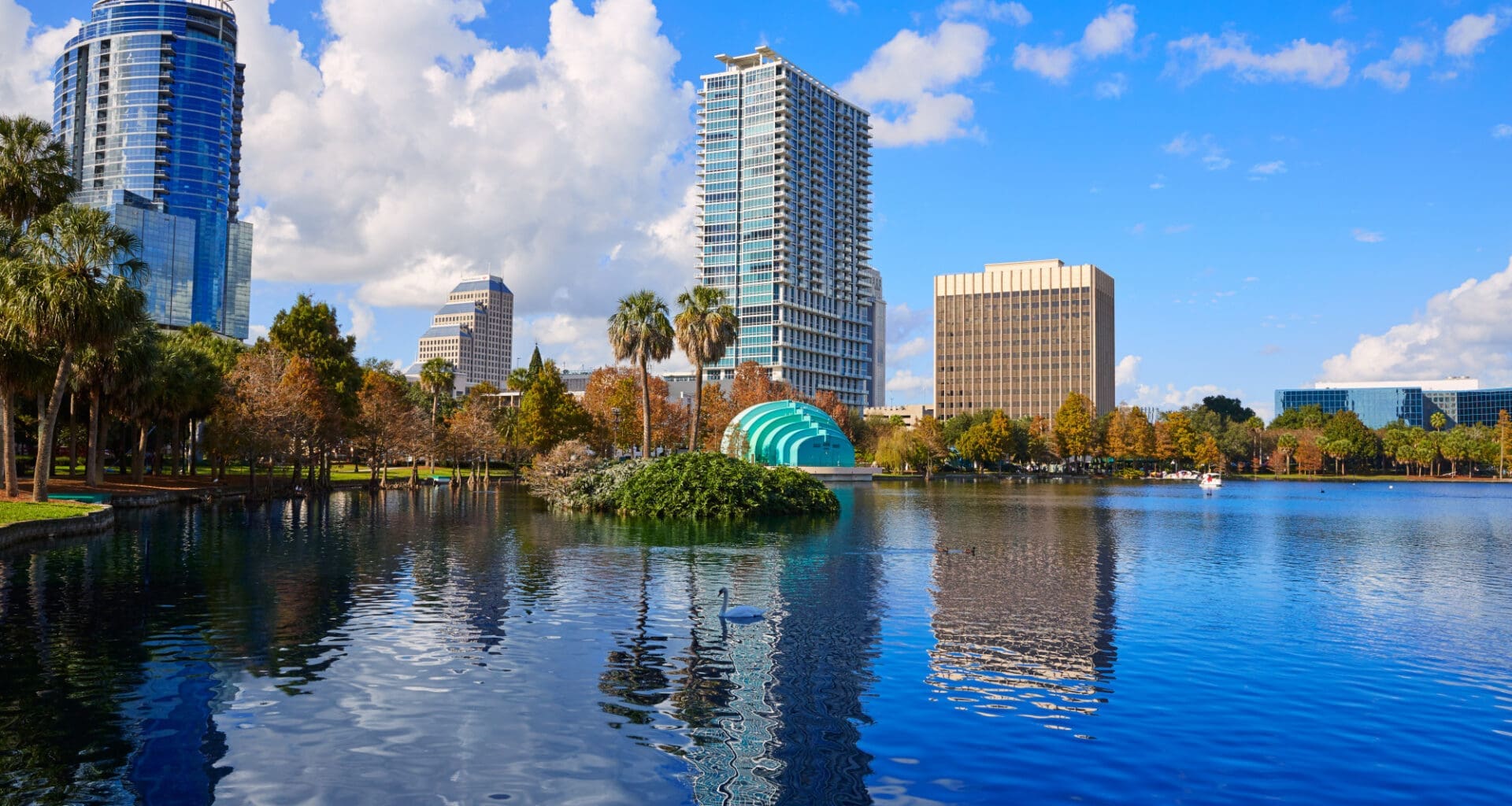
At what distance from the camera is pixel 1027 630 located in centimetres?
1705

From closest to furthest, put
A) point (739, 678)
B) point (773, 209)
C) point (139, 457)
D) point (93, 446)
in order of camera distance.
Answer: point (739, 678)
point (93, 446)
point (139, 457)
point (773, 209)

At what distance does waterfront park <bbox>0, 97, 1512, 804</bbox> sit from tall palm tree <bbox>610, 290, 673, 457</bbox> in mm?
10842

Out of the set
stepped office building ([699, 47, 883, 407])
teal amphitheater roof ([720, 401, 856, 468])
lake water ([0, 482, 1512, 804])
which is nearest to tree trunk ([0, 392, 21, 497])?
lake water ([0, 482, 1512, 804])

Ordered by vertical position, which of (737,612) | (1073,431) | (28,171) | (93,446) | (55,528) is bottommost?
(737,612)

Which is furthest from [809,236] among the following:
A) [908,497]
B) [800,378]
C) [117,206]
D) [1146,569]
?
[1146,569]

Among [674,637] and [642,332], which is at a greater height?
[642,332]

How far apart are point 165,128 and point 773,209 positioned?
4074 inches

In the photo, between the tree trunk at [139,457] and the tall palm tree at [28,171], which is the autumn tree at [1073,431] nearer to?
the tree trunk at [139,457]

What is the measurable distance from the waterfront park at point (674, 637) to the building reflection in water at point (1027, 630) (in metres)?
0.11

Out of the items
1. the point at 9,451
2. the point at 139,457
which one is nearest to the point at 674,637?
the point at 9,451

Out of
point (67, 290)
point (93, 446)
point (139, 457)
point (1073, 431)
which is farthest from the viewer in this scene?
point (1073, 431)

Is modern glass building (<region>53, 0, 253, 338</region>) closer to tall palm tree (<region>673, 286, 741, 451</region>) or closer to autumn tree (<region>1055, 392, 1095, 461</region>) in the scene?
tall palm tree (<region>673, 286, 741, 451</region>)

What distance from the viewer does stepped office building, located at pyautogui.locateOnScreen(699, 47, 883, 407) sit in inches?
7101

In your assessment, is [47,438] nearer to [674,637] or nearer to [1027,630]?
[674,637]
